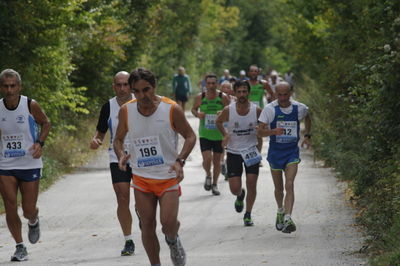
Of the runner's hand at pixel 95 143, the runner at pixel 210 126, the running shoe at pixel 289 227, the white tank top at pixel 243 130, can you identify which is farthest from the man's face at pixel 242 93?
the runner at pixel 210 126

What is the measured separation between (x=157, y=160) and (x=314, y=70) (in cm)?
2404

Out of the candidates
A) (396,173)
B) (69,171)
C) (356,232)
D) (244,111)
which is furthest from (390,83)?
(69,171)

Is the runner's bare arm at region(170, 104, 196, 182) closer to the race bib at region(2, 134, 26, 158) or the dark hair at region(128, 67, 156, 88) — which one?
the dark hair at region(128, 67, 156, 88)

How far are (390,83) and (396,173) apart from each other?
97 cm

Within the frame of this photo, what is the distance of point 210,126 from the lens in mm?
17281

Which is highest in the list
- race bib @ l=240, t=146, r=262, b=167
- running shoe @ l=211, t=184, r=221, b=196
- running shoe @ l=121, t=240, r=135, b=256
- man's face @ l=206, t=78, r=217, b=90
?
man's face @ l=206, t=78, r=217, b=90

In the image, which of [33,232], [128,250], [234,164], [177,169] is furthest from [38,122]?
[234,164]

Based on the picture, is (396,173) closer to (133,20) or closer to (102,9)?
(102,9)

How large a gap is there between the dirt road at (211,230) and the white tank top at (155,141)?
1.88 meters

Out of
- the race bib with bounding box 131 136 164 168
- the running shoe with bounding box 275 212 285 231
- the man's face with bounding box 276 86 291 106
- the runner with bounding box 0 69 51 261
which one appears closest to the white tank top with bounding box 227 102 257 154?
the man's face with bounding box 276 86 291 106

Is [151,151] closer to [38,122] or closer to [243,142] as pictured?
[38,122]

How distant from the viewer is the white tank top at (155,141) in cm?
846

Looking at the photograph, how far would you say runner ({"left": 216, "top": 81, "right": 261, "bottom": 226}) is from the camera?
13328mm

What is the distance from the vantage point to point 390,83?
421 inches
